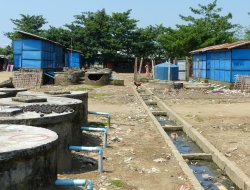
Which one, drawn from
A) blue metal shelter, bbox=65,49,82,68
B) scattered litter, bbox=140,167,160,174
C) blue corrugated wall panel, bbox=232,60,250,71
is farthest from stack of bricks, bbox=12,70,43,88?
scattered litter, bbox=140,167,160,174

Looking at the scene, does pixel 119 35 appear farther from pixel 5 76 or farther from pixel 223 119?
pixel 223 119

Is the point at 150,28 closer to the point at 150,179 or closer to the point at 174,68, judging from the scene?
the point at 174,68

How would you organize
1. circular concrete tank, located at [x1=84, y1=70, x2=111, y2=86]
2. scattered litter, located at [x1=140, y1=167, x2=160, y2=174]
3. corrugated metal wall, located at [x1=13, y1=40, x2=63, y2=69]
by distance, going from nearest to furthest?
A: scattered litter, located at [x1=140, y1=167, x2=160, y2=174]
corrugated metal wall, located at [x1=13, y1=40, x2=63, y2=69]
circular concrete tank, located at [x1=84, y1=70, x2=111, y2=86]

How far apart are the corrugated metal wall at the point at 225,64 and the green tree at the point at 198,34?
9.87 metres

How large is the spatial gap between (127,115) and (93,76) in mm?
14185

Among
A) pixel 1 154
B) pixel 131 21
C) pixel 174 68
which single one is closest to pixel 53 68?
pixel 174 68

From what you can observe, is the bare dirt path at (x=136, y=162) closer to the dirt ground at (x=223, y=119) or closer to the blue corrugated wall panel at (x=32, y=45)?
the dirt ground at (x=223, y=119)

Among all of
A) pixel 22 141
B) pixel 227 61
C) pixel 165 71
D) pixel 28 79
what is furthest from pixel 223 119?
pixel 165 71

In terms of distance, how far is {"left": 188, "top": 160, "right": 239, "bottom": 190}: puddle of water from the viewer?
22.4 feet

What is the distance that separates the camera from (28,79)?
24859 mm

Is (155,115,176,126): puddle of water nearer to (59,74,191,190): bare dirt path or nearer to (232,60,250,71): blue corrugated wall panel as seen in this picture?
(59,74,191,190): bare dirt path

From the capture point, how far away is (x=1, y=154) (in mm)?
4008

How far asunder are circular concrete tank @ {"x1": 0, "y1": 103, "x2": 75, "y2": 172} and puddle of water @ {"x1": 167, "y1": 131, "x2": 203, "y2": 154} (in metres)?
3.43

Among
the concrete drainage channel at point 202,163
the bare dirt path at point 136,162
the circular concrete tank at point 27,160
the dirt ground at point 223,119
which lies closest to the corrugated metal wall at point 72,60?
the dirt ground at point 223,119
